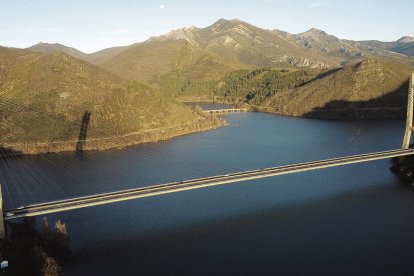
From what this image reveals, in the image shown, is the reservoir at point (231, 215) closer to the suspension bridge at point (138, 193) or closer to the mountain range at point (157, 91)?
the suspension bridge at point (138, 193)

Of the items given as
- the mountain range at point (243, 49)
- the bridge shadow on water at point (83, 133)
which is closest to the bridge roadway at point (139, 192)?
the bridge shadow on water at point (83, 133)

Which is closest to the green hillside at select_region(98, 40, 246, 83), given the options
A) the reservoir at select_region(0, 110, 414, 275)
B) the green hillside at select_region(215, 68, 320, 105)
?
the green hillside at select_region(215, 68, 320, 105)

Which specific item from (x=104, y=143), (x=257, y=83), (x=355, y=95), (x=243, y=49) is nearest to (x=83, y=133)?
(x=104, y=143)

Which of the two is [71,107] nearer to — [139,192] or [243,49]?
→ [139,192]

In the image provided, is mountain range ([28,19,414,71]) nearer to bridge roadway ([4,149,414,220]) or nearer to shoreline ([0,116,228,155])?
shoreline ([0,116,228,155])

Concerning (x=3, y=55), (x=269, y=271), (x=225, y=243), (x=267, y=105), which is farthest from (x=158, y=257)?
(x=267, y=105)

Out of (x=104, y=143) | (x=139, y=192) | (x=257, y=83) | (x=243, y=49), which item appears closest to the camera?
(x=139, y=192)
